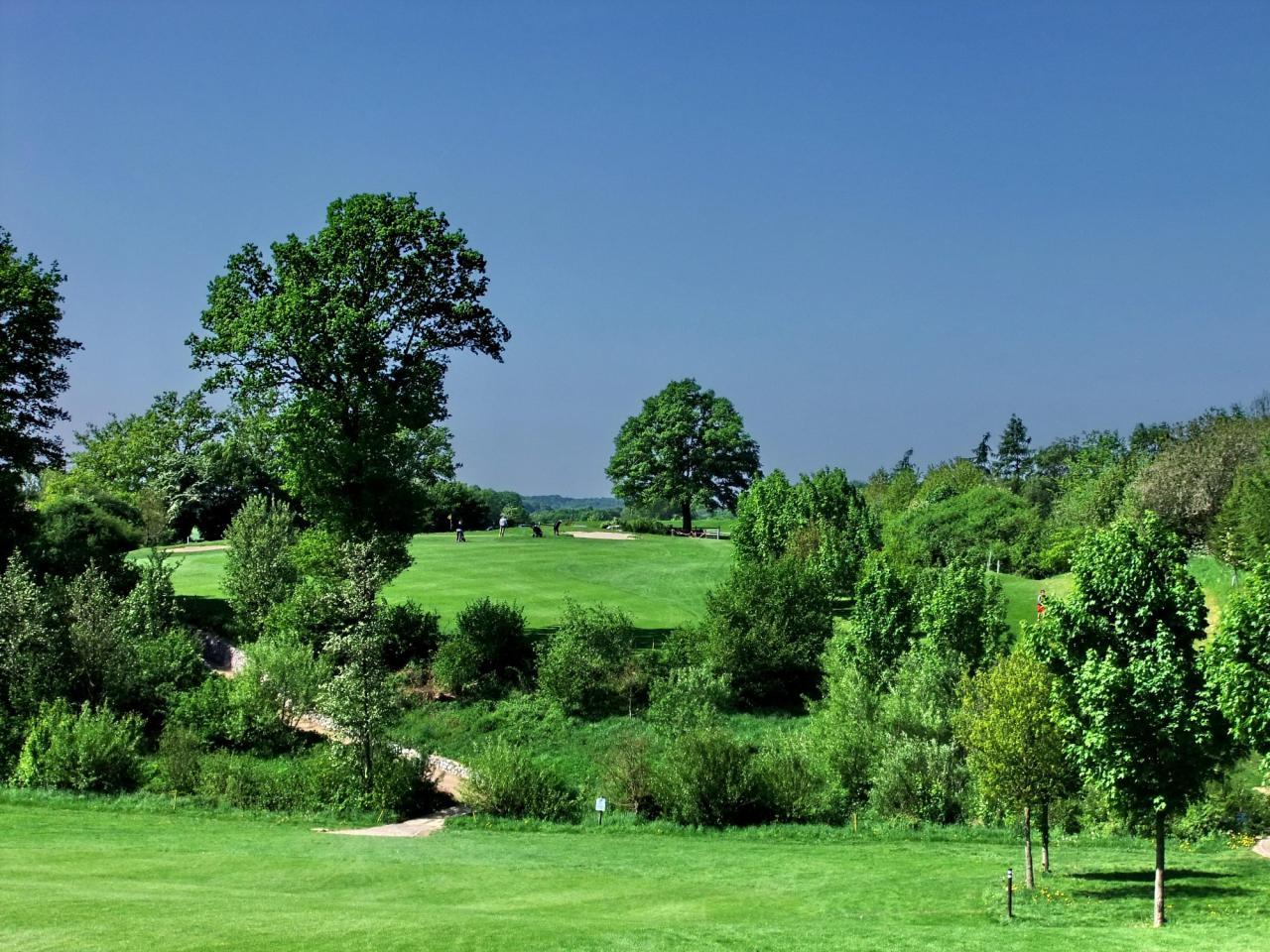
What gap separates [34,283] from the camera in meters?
46.5

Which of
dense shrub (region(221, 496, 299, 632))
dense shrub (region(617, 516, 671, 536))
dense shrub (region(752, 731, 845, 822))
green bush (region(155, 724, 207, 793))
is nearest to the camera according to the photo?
dense shrub (region(752, 731, 845, 822))

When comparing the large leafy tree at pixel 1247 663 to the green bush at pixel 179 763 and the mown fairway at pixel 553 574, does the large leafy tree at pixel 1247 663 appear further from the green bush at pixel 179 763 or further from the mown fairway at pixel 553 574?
the mown fairway at pixel 553 574

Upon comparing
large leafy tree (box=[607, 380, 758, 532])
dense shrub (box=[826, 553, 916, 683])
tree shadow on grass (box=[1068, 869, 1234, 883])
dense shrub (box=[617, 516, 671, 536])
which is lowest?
tree shadow on grass (box=[1068, 869, 1234, 883])

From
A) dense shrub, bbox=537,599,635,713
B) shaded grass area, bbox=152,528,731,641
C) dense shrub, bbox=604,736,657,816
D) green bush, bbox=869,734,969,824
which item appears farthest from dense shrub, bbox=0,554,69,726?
green bush, bbox=869,734,969,824

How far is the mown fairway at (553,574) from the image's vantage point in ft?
175

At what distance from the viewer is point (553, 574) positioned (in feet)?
201

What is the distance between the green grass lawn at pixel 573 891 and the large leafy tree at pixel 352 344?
1578 centimetres

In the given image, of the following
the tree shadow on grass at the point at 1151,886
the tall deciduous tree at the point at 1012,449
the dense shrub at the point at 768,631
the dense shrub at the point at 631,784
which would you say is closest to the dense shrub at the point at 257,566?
the dense shrub at the point at 768,631

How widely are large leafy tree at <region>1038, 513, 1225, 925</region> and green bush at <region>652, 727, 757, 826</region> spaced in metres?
12.7

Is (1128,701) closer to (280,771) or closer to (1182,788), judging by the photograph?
(1182,788)

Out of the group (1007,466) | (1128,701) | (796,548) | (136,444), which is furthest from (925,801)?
(1007,466)

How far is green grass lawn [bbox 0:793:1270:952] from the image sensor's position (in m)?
18.0

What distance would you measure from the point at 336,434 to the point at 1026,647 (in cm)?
2915

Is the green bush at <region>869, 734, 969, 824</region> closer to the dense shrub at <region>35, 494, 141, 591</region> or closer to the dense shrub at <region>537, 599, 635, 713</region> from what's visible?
the dense shrub at <region>537, 599, 635, 713</region>
